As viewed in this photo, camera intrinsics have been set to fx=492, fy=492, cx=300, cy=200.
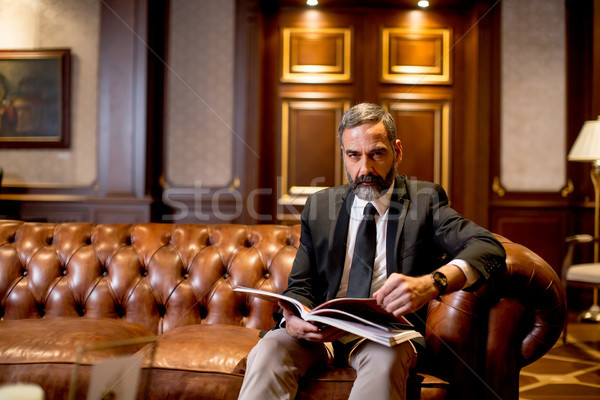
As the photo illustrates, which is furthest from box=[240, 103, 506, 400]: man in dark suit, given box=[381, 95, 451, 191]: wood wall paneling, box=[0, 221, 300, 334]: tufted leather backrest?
box=[381, 95, 451, 191]: wood wall paneling

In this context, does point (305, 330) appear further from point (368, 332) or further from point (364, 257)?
point (364, 257)

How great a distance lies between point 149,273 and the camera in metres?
1.80

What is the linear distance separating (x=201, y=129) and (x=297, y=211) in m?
0.99

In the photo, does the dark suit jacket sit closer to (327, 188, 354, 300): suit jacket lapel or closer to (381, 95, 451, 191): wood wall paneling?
(327, 188, 354, 300): suit jacket lapel

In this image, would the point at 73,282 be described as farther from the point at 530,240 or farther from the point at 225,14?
the point at 530,240

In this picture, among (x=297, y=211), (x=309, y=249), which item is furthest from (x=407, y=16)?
(x=309, y=249)

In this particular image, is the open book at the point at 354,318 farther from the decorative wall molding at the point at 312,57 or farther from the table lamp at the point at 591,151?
the decorative wall molding at the point at 312,57

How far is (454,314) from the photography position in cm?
127

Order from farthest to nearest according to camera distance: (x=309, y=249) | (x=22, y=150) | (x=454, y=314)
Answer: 1. (x=22, y=150)
2. (x=309, y=249)
3. (x=454, y=314)

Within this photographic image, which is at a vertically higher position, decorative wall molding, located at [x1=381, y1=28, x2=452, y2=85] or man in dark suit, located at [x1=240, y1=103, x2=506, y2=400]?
decorative wall molding, located at [x1=381, y1=28, x2=452, y2=85]

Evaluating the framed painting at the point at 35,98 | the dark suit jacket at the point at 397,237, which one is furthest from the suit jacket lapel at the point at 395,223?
the framed painting at the point at 35,98

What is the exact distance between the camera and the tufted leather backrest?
1.75m

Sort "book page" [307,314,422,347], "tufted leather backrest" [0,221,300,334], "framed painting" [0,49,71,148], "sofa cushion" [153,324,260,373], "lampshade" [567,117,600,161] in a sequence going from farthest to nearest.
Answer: "framed painting" [0,49,71,148] → "lampshade" [567,117,600,161] → "tufted leather backrest" [0,221,300,334] → "sofa cushion" [153,324,260,373] → "book page" [307,314,422,347]

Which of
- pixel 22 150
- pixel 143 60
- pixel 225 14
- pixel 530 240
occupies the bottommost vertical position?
pixel 530 240
